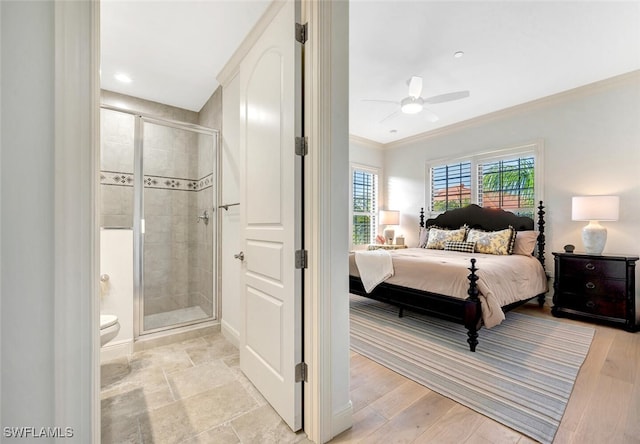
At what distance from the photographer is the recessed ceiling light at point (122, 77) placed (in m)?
2.90

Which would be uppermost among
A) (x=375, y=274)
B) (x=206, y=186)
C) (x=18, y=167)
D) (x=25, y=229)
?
(x=206, y=186)

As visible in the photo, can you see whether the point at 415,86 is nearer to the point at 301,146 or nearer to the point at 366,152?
the point at 301,146

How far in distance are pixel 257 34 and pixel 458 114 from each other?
3473mm

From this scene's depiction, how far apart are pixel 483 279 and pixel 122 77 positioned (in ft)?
13.7

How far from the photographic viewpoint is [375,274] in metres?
3.26

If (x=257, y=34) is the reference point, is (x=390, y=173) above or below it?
below

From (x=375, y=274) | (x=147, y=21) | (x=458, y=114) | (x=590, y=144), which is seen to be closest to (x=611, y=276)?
(x=590, y=144)

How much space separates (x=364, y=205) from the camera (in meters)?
5.91

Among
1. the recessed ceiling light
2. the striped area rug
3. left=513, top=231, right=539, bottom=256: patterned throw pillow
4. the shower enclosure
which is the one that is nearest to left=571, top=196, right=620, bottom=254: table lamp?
left=513, top=231, right=539, bottom=256: patterned throw pillow

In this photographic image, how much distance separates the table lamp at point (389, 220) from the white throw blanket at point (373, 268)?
2272 mm

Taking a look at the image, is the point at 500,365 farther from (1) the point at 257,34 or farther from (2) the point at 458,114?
(2) the point at 458,114

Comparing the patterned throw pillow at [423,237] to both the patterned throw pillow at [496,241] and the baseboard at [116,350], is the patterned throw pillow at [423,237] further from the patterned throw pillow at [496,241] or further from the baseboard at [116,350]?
the baseboard at [116,350]

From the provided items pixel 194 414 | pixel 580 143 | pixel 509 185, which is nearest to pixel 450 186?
pixel 509 185

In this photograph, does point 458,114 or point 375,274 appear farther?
point 458,114
